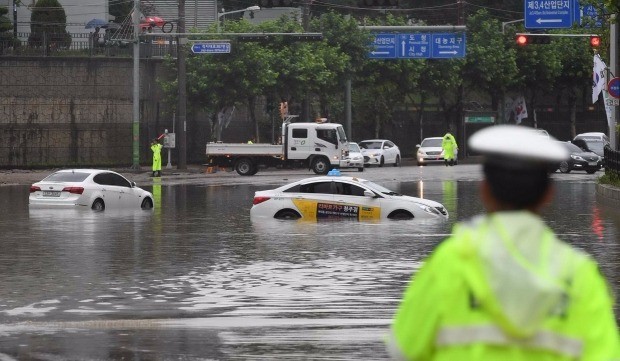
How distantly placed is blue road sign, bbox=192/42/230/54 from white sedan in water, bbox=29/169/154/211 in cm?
1928

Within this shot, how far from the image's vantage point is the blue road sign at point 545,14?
4803 cm

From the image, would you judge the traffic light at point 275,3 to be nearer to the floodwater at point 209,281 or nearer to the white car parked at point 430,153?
the floodwater at point 209,281

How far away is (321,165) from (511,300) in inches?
2121

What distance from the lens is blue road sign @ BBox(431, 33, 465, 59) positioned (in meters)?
66.2

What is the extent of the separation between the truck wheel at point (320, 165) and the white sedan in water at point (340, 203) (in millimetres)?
27769

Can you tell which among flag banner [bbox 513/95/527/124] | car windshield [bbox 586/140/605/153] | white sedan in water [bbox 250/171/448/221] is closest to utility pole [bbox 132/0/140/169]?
car windshield [bbox 586/140/605/153]

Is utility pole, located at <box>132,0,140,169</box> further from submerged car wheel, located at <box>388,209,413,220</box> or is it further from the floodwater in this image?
submerged car wheel, located at <box>388,209,413,220</box>

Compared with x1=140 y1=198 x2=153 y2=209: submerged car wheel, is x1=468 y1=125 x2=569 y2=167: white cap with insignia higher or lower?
higher

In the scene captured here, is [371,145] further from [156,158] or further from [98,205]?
[98,205]

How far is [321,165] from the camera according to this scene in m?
57.4

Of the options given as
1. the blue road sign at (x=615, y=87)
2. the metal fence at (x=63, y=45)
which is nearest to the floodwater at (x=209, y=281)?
the blue road sign at (x=615, y=87)

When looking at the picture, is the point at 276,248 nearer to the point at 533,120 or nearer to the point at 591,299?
the point at 591,299

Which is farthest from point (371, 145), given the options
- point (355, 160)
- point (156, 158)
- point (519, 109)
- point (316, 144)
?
point (519, 109)

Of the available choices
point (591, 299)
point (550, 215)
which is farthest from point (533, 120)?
point (591, 299)
